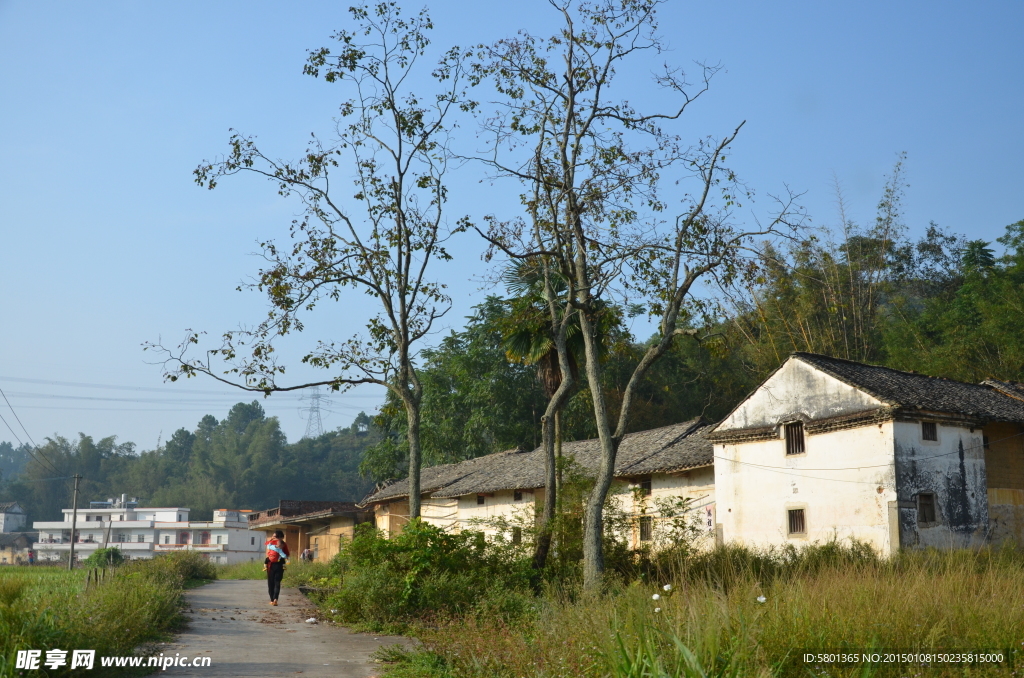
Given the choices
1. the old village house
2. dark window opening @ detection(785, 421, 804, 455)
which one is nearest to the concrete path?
the old village house

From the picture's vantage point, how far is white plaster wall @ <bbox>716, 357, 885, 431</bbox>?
22.5m

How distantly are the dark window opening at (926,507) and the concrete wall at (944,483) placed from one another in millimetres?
93

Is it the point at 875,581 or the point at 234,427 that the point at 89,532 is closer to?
the point at 234,427

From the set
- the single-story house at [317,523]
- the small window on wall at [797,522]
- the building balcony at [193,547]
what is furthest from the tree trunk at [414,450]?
the building balcony at [193,547]

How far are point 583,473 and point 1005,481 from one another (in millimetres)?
11620

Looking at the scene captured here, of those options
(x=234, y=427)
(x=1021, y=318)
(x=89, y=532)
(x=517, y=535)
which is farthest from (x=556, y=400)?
(x=234, y=427)

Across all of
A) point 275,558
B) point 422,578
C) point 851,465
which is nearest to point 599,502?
point 422,578

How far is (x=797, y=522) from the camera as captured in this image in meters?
23.4

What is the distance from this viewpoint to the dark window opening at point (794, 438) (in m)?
23.7

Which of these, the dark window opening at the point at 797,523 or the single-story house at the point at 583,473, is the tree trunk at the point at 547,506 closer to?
the single-story house at the point at 583,473

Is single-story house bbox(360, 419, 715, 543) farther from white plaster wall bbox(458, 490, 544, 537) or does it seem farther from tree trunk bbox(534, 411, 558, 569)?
tree trunk bbox(534, 411, 558, 569)

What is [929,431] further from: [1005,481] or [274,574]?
[274,574]

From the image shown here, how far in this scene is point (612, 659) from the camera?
259 inches

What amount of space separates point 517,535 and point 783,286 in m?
7.39
